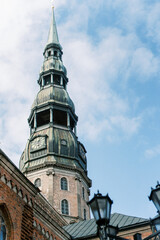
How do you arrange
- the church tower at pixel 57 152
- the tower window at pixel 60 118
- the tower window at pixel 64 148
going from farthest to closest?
the tower window at pixel 60 118, the tower window at pixel 64 148, the church tower at pixel 57 152

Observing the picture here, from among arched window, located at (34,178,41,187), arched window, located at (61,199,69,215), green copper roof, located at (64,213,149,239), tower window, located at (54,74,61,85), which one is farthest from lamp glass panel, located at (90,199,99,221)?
tower window, located at (54,74,61,85)

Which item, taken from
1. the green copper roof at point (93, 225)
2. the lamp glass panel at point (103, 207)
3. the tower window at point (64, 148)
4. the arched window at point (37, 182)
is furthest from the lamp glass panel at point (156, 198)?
the tower window at point (64, 148)

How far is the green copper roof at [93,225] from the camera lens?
2497cm

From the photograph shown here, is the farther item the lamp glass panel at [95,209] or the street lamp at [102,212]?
the lamp glass panel at [95,209]

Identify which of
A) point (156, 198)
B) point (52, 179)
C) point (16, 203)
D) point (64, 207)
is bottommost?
point (156, 198)

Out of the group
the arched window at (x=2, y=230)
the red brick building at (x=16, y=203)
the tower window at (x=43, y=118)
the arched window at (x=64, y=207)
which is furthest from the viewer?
the tower window at (x=43, y=118)

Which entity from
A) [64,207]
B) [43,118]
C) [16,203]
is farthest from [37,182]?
[16,203]

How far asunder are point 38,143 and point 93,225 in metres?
17.5

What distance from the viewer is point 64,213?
3869 centimetres

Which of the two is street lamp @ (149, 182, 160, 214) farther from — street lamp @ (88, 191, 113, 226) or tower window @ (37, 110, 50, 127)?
tower window @ (37, 110, 50, 127)

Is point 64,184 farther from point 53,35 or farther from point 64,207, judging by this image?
point 53,35

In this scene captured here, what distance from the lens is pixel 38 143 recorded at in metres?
43.4

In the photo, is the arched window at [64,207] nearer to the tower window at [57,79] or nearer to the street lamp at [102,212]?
the tower window at [57,79]

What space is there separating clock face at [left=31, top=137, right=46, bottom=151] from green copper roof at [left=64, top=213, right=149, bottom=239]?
15.3m
